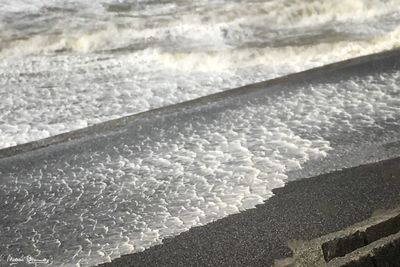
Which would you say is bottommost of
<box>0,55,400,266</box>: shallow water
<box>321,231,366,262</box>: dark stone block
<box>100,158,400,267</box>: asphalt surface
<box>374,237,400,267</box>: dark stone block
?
<box>0,55,400,266</box>: shallow water

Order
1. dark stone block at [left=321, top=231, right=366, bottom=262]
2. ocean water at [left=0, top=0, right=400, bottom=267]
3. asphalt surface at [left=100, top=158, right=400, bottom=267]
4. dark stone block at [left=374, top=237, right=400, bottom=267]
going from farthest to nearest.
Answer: ocean water at [left=0, top=0, right=400, bottom=267] < asphalt surface at [left=100, top=158, right=400, bottom=267] < dark stone block at [left=321, top=231, right=366, bottom=262] < dark stone block at [left=374, top=237, right=400, bottom=267]

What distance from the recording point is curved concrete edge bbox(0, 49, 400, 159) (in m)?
4.42

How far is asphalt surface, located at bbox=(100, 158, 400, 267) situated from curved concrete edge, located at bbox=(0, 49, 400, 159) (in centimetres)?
173

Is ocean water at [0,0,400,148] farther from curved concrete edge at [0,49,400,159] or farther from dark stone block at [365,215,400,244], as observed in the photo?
dark stone block at [365,215,400,244]

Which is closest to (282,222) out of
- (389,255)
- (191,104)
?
(389,255)

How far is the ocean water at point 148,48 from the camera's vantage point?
5148 millimetres

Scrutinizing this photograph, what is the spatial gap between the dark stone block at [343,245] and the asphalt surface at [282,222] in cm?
52

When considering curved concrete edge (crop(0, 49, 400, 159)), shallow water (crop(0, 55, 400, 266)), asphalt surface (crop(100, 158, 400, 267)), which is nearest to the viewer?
asphalt surface (crop(100, 158, 400, 267))

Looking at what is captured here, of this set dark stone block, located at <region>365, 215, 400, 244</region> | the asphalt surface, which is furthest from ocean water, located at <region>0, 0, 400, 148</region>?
dark stone block, located at <region>365, 215, 400, 244</region>

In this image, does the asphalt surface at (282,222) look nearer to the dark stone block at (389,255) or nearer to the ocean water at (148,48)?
the dark stone block at (389,255)

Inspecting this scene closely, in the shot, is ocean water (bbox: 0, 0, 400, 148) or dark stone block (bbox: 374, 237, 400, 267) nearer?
dark stone block (bbox: 374, 237, 400, 267)

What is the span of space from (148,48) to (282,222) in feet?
13.3

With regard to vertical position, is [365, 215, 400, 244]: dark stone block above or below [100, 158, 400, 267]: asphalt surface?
above

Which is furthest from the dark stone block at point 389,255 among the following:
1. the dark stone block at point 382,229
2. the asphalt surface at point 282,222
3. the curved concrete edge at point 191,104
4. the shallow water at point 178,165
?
the curved concrete edge at point 191,104
